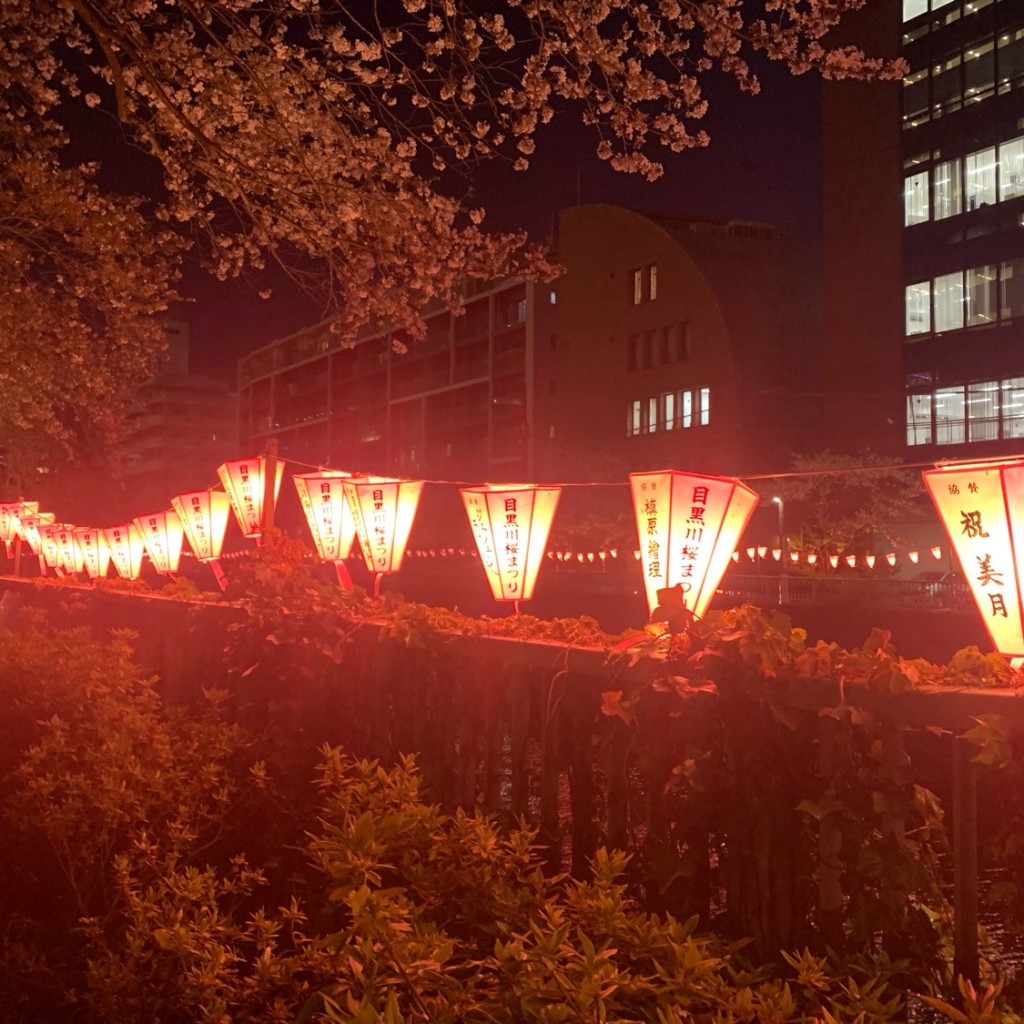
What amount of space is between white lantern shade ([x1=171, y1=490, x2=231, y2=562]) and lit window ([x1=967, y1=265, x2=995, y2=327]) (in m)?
27.5

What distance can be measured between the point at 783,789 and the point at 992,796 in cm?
77

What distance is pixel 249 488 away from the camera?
15.6 m

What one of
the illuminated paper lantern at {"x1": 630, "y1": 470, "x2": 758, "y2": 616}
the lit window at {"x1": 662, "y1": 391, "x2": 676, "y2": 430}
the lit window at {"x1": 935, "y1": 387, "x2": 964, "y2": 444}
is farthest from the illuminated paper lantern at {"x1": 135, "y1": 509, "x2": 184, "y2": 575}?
the lit window at {"x1": 662, "y1": 391, "x2": 676, "y2": 430}

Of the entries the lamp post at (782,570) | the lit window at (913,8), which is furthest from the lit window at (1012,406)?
the lit window at (913,8)

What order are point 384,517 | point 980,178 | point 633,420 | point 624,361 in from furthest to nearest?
1. point 624,361
2. point 633,420
3. point 980,178
4. point 384,517

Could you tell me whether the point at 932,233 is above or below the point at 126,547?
above

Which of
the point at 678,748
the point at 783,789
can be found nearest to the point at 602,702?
the point at 678,748

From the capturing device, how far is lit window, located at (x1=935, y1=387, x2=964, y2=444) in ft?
120

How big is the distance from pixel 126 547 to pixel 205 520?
16.0 feet

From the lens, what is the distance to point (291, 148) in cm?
1076

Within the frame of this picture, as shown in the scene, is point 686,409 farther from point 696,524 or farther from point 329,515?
point 696,524

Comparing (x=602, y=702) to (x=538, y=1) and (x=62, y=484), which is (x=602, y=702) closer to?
(x=538, y=1)

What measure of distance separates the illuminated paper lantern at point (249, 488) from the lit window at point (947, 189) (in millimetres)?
29579

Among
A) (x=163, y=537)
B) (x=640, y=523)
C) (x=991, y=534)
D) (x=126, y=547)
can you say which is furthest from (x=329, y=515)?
(x=991, y=534)
